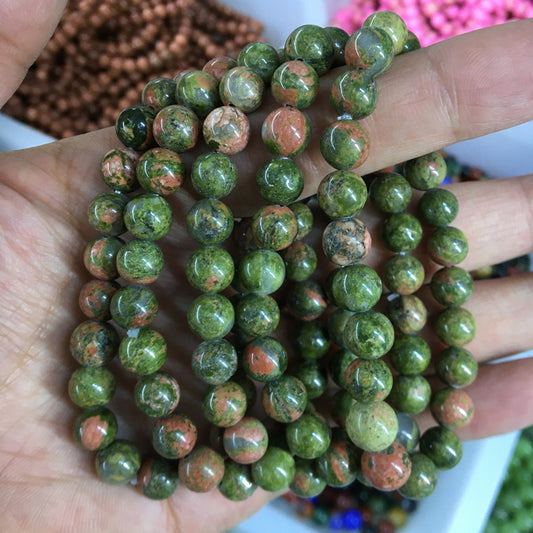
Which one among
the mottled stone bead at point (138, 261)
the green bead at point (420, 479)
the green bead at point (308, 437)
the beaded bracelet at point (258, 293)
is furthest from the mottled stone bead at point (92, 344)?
the green bead at point (420, 479)

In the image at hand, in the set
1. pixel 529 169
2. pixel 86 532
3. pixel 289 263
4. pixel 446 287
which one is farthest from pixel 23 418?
pixel 529 169

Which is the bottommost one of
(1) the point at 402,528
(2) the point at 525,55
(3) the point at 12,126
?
(1) the point at 402,528

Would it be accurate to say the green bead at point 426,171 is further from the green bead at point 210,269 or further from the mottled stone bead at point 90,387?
the mottled stone bead at point 90,387

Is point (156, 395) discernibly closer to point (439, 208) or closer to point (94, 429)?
point (94, 429)

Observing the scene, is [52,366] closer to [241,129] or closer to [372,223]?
[241,129]

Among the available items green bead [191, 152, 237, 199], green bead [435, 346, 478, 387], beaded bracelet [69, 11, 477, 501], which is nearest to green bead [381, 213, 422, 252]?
beaded bracelet [69, 11, 477, 501]

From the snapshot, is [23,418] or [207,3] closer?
[23,418]
